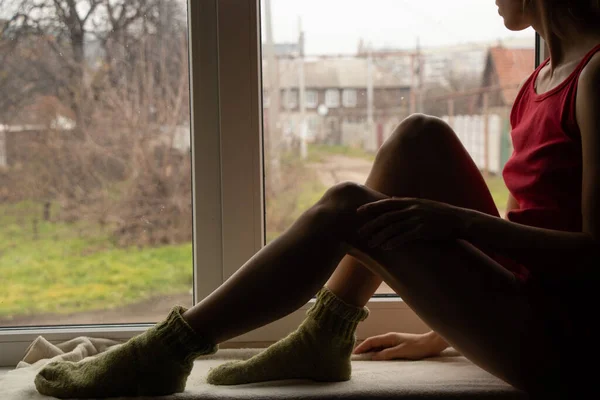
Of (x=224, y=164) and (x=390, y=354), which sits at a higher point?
(x=224, y=164)

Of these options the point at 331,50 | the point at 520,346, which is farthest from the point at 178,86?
the point at 520,346

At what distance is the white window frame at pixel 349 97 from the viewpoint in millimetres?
1539

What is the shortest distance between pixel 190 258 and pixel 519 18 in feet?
2.75

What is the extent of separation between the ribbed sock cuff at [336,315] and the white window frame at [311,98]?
491 millimetres

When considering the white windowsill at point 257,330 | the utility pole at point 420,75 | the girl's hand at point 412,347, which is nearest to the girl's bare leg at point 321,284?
the girl's hand at point 412,347

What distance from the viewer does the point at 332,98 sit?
5.04 ft

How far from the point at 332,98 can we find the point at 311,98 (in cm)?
5

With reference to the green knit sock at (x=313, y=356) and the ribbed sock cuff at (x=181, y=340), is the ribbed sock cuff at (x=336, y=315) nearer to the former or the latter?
the green knit sock at (x=313, y=356)

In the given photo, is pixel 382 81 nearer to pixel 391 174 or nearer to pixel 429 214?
pixel 391 174

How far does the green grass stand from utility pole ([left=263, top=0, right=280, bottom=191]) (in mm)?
255

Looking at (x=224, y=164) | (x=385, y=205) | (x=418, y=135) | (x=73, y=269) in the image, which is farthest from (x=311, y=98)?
(x=73, y=269)

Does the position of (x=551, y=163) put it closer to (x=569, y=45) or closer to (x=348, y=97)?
(x=569, y=45)

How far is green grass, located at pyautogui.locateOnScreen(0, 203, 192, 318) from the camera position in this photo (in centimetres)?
152

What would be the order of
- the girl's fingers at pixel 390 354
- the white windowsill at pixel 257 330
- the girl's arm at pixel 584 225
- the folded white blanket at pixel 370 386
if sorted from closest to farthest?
the girl's arm at pixel 584 225
the folded white blanket at pixel 370 386
the girl's fingers at pixel 390 354
the white windowsill at pixel 257 330
